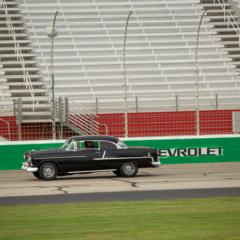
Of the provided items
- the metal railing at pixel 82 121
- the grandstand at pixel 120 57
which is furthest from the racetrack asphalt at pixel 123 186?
the grandstand at pixel 120 57

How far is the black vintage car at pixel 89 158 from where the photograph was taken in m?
26.4

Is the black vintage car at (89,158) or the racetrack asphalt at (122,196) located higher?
the black vintage car at (89,158)

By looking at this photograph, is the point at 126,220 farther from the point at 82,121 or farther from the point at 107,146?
the point at 82,121

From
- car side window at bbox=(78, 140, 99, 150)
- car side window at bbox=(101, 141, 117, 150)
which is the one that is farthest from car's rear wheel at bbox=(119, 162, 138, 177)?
car side window at bbox=(78, 140, 99, 150)

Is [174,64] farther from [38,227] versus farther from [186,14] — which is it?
[38,227]

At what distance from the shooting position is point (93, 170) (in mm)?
26812

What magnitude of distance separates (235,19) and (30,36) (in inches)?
433

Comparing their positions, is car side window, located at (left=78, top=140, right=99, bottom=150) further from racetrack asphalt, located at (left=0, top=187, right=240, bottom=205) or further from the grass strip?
the grass strip

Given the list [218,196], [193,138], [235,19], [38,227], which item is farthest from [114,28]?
[38,227]

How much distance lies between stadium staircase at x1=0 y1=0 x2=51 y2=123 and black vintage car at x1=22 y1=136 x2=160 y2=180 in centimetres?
817

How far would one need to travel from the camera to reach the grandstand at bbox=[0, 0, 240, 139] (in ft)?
125

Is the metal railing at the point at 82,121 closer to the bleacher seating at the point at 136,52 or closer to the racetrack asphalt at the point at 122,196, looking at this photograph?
the bleacher seating at the point at 136,52

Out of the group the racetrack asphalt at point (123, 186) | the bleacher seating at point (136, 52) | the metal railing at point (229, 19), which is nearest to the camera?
the racetrack asphalt at point (123, 186)

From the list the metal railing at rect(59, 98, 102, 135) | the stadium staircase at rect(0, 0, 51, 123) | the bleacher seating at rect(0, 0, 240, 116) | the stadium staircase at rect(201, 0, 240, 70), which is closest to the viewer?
the metal railing at rect(59, 98, 102, 135)
